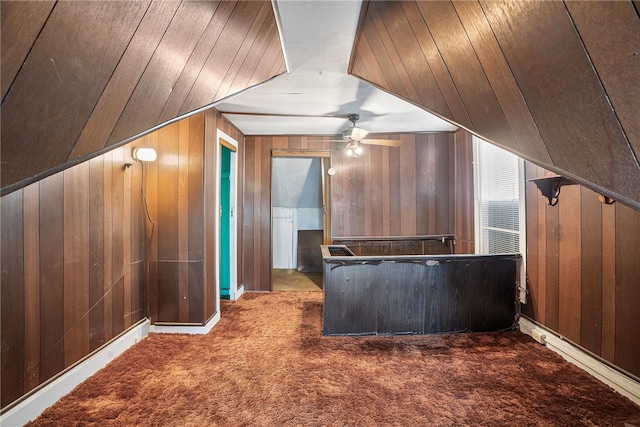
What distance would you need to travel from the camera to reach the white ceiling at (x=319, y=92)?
64.3 inches

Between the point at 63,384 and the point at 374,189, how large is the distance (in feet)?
12.5

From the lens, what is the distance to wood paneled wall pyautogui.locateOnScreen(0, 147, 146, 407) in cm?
155

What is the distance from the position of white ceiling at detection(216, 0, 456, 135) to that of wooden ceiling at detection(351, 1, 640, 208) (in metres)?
0.32

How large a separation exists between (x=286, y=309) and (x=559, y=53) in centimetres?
334

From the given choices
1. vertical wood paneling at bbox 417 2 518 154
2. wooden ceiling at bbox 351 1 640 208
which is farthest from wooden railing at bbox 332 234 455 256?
vertical wood paneling at bbox 417 2 518 154

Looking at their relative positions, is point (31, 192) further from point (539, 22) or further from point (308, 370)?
point (539, 22)

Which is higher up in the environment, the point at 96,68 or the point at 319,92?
the point at 319,92

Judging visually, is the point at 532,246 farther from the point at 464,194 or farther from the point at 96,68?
the point at 96,68

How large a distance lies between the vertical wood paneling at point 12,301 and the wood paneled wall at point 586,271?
3.79 metres

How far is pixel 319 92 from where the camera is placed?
107 inches

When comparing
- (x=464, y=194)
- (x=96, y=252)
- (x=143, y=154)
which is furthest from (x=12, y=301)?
(x=464, y=194)

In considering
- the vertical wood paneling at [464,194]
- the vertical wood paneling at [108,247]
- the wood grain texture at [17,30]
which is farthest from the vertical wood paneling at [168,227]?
the vertical wood paneling at [464,194]

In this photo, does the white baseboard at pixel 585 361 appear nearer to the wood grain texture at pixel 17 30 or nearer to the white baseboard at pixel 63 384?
the wood grain texture at pixel 17 30

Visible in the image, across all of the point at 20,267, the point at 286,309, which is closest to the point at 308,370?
the point at 286,309
